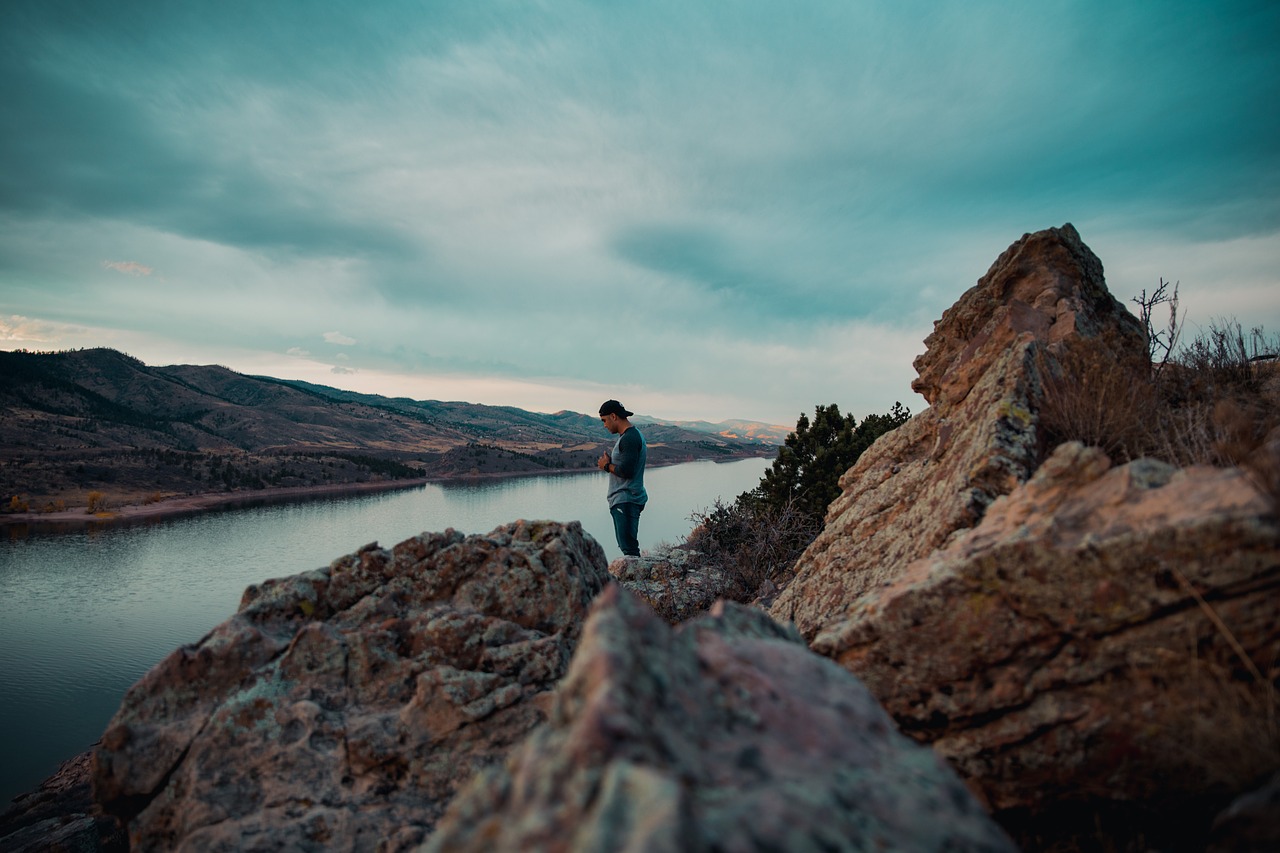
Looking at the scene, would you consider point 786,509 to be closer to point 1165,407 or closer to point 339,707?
point 1165,407

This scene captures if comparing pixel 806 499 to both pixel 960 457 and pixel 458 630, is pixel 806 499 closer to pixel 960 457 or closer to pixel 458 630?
pixel 960 457

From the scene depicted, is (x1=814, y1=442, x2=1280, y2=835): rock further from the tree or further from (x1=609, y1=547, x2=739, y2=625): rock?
the tree

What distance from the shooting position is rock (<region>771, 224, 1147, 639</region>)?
497 centimetres

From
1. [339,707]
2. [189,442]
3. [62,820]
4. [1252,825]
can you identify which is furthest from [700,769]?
[189,442]

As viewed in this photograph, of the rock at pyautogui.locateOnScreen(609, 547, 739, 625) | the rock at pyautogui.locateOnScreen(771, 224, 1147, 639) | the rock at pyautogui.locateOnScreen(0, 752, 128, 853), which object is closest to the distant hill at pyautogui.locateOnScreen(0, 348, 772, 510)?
the rock at pyautogui.locateOnScreen(0, 752, 128, 853)

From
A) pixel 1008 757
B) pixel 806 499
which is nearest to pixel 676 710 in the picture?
pixel 1008 757

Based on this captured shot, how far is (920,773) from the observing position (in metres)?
2.21

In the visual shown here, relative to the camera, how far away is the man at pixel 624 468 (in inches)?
364

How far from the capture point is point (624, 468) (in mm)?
9297

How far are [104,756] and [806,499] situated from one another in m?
18.3

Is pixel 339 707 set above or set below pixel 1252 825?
below

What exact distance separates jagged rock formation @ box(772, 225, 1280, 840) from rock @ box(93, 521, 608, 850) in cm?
244

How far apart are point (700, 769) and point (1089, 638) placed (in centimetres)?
253

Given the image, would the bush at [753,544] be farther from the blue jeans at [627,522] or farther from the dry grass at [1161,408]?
the dry grass at [1161,408]
